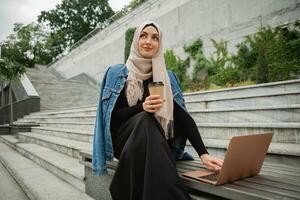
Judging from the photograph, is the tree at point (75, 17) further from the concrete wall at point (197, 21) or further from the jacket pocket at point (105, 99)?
the jacket pocket at point (105, 99)

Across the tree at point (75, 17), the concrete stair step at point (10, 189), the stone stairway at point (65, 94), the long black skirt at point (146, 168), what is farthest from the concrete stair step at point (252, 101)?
the tree at point (75, 17)

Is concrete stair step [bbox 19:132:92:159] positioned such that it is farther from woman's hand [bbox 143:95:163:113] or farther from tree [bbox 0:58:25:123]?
tree [bbox 0:58:25:123]

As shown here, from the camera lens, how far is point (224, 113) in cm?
362

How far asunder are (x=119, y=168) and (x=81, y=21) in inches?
1741

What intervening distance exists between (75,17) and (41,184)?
1691 inches

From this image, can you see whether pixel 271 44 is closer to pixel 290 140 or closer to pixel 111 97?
pixel 290 140

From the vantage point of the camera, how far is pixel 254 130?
9.32ft

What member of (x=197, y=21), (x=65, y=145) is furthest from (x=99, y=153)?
(x=197, y=21)

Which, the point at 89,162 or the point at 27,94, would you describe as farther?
the point at 27,94

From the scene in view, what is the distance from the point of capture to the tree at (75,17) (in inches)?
1651

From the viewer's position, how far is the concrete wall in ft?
28.3

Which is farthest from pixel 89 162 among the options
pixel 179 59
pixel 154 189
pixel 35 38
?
pixel 35 38

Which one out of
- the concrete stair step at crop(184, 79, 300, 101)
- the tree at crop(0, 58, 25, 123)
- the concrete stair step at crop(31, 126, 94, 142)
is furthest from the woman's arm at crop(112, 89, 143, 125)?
the tree at crop(0, 58, 25, 123)

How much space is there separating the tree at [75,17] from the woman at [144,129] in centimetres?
4134
